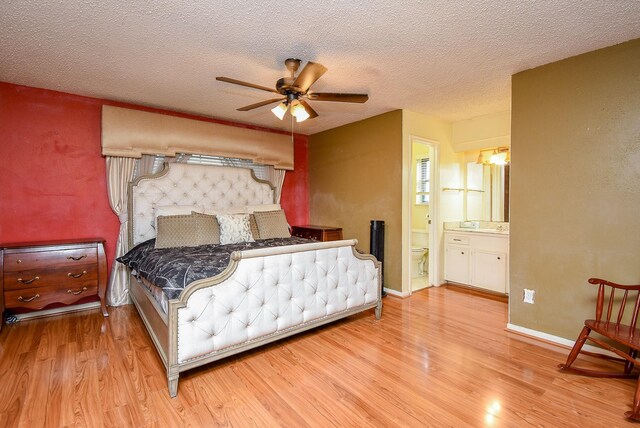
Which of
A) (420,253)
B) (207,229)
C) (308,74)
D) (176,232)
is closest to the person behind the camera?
(308,74)

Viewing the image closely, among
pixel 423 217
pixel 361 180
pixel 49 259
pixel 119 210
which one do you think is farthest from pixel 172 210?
pixel 423 217

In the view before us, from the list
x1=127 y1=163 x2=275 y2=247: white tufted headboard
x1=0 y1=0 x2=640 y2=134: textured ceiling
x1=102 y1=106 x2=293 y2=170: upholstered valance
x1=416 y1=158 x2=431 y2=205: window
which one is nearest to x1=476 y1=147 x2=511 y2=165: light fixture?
x1=416 y1=158 x2=431 y2=205: window

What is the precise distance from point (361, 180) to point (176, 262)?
9.32 ft

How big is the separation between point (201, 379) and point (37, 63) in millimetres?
3005

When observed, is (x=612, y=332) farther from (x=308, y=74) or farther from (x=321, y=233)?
(x=321, y=233)

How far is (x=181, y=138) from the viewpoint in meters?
3.97

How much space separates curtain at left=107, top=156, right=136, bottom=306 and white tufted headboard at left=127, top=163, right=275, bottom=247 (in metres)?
0.08

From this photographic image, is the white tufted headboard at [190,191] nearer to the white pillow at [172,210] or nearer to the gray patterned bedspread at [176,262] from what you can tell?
the white pillow at [172,210]

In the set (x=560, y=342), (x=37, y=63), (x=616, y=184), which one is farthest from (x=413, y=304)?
(x=37, y=63)

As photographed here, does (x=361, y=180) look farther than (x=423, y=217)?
No

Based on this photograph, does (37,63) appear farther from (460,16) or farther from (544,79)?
(544,79)

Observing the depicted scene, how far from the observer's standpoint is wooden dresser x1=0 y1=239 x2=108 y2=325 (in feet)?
9.41

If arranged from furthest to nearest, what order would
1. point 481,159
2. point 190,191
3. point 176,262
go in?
point 481,159 → point 190,191 → point 176,262

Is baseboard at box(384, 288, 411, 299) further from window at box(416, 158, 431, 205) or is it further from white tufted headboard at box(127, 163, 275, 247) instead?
white tufted headboard at box(127, 163, 275, 247)
